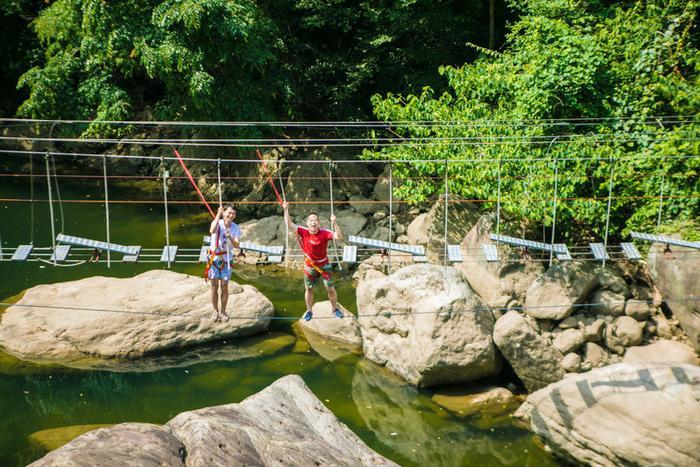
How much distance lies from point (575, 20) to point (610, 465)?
767 centimetres

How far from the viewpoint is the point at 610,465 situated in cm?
823

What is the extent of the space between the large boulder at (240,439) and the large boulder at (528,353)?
3.20 m

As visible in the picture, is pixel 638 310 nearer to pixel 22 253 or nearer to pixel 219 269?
pixel 219 269

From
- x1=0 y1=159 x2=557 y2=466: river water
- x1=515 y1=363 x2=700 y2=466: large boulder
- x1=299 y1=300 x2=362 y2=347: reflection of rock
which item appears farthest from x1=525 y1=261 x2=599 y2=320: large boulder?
x1=299 y1=300 x2=362 y2=347: reflection of rock

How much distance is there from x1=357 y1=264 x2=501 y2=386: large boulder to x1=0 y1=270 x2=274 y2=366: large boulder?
1930 millimetres

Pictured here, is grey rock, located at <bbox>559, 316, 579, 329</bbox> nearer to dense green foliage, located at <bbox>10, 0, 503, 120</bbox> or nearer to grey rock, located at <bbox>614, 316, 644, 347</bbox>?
grey rock, located at <bbox>614, 316, 644, 347</bbox>

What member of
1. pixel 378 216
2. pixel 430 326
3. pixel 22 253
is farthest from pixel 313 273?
pixel 378 216

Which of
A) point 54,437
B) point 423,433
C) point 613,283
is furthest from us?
point 613,283

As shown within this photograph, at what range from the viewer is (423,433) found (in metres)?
9.38

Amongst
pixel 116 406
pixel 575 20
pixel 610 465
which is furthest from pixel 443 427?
pixel 575 20

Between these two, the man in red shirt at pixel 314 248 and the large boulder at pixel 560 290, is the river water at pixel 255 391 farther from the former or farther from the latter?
the man in red shirt at pixel 314 248

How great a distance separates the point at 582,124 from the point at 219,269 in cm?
594

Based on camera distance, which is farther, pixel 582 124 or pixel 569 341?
pixel 582 124

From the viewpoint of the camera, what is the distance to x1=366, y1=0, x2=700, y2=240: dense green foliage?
35.5 feet
